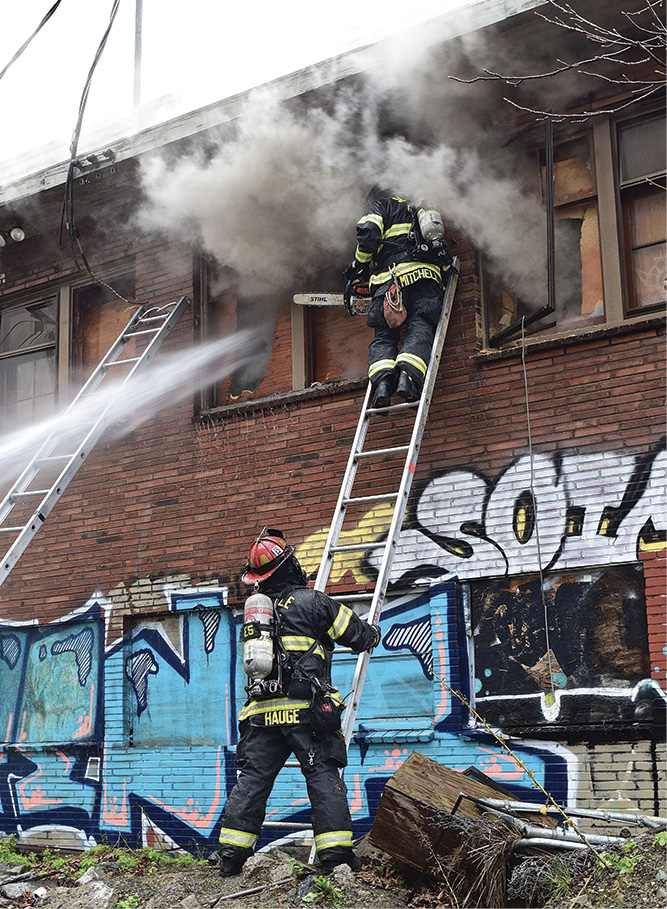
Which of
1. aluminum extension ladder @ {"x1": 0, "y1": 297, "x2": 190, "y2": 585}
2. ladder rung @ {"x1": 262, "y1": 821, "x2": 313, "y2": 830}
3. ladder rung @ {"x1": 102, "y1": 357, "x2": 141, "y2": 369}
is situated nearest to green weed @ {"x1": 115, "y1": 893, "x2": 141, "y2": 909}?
ladder rung @ {"x1": 262, "y1": 821, "x2": 313, "y2": 830}

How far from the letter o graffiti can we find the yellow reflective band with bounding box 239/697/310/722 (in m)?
2.11

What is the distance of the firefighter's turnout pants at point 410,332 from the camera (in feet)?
22.6

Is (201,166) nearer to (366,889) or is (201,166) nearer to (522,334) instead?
(522,334)

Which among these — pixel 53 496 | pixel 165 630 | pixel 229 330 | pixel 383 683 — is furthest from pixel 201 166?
pixel 383 683

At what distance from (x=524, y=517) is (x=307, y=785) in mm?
2403

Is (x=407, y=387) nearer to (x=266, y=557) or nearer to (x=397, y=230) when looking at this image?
(x=397, y=230)

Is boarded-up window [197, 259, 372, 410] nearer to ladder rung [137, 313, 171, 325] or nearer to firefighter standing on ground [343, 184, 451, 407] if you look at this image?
ladder rung [137, 313, 171, 325]

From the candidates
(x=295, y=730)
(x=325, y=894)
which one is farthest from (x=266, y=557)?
(x=325, y=894)

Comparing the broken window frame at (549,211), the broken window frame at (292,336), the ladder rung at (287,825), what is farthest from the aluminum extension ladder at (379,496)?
the ladder rung at (287,825)

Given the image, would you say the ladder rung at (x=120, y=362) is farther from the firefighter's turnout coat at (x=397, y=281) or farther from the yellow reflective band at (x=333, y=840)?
the yellow reflective band at (x=333, y=840)

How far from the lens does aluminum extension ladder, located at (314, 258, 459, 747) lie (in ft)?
18.8

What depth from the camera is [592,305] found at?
277 inches

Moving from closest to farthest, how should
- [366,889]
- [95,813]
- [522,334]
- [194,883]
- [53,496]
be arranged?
[366,889] < [194,883] < [522,334] < [53,496] < [95,813]

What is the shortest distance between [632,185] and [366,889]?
4.82 m
